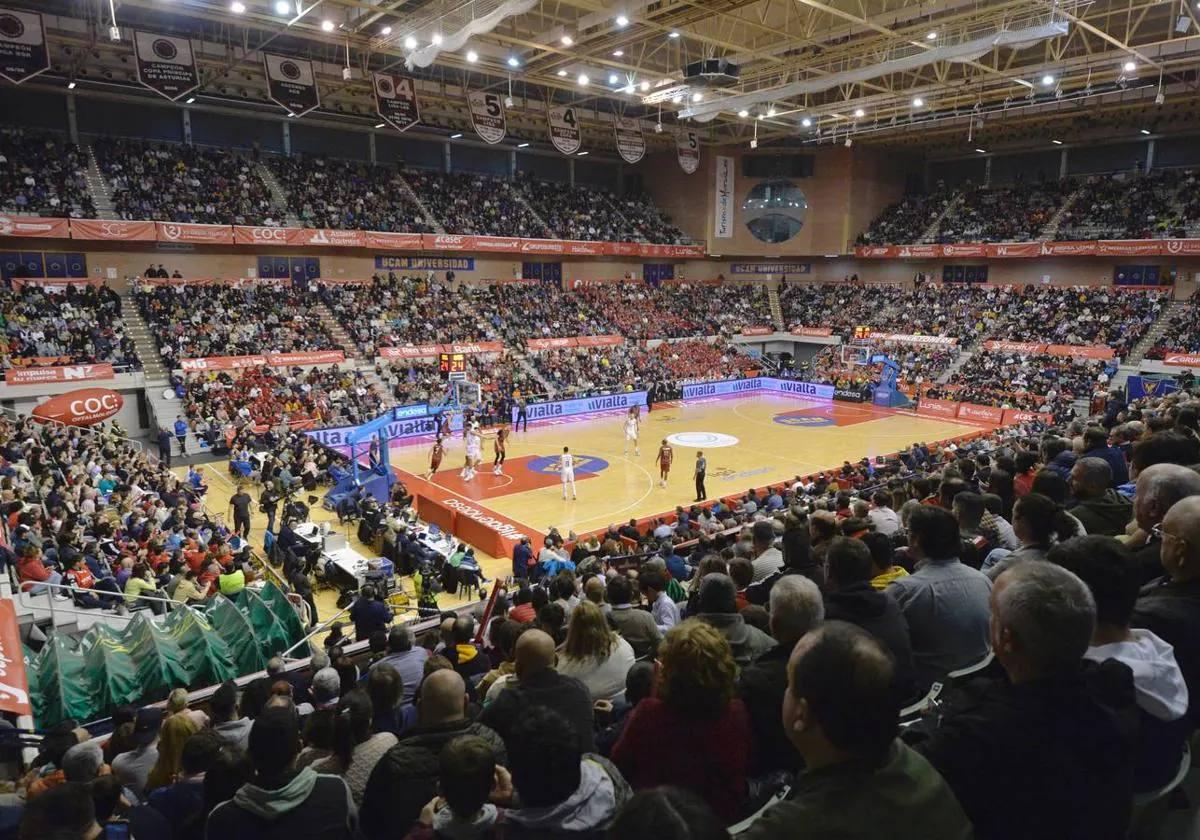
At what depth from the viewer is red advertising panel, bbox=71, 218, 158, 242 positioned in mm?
28297

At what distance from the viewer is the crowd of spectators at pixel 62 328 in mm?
25438

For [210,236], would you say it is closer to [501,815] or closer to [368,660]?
[368,660]

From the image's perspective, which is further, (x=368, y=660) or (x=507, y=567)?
(x=507, y=567)

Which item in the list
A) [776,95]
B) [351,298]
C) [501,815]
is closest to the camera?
[501,815]

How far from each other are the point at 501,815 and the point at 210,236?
34.1 m

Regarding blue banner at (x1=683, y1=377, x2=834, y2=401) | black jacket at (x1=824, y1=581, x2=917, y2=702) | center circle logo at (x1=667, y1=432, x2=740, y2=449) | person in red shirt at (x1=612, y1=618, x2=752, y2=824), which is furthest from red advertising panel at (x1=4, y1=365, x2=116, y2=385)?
black jacket at (x1=824, y1=581, x2=917, y2=702)

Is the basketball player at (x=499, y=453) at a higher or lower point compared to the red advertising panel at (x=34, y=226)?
lower

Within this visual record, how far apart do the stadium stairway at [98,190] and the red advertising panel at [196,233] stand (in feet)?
6.89

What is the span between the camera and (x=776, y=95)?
28531mm

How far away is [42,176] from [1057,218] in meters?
49.2

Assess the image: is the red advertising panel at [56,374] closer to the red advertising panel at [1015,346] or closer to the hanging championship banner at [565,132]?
the hanging championship banner at [565,132]

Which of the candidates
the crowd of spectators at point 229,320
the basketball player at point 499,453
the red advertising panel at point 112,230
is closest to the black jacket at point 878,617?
the basketball player at point 499,453

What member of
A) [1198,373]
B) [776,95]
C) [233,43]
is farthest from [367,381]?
[1198,373]

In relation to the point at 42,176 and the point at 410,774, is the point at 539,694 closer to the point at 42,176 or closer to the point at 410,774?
the point at 410,774
